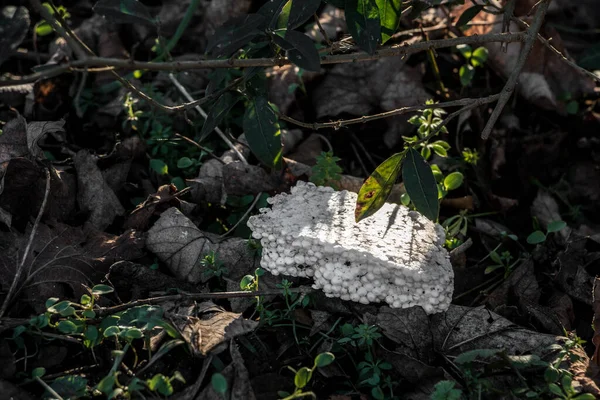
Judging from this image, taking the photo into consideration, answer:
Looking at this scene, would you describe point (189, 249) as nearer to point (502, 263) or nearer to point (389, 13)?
point (389, 13)

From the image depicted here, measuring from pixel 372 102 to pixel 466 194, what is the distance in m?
0.65

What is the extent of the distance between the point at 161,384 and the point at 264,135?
82cm

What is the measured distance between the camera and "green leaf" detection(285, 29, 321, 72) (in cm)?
194

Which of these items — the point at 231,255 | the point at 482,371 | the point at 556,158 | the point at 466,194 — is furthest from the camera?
the point at 556,158

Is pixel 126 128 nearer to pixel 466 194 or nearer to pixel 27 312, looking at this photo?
pixel 27 312

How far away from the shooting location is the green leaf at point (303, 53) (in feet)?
6.37

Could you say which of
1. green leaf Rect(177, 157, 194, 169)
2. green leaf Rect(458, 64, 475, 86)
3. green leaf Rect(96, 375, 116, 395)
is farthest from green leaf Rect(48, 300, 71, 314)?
green leaf Rect(458, 64, 475, 86)

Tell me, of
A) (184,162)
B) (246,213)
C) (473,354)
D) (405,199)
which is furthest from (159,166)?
(473,354)

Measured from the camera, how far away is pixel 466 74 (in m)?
2.97

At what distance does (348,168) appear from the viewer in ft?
9.62

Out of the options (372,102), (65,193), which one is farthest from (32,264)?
(372,102)

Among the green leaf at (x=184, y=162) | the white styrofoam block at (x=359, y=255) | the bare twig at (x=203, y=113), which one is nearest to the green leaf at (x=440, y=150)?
the white styrofoam block at (x=359, y=255)

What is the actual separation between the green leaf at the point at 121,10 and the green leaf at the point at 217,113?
0.51 m

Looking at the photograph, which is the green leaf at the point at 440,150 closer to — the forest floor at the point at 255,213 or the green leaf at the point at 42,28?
the forest floor at the point at 255,213
